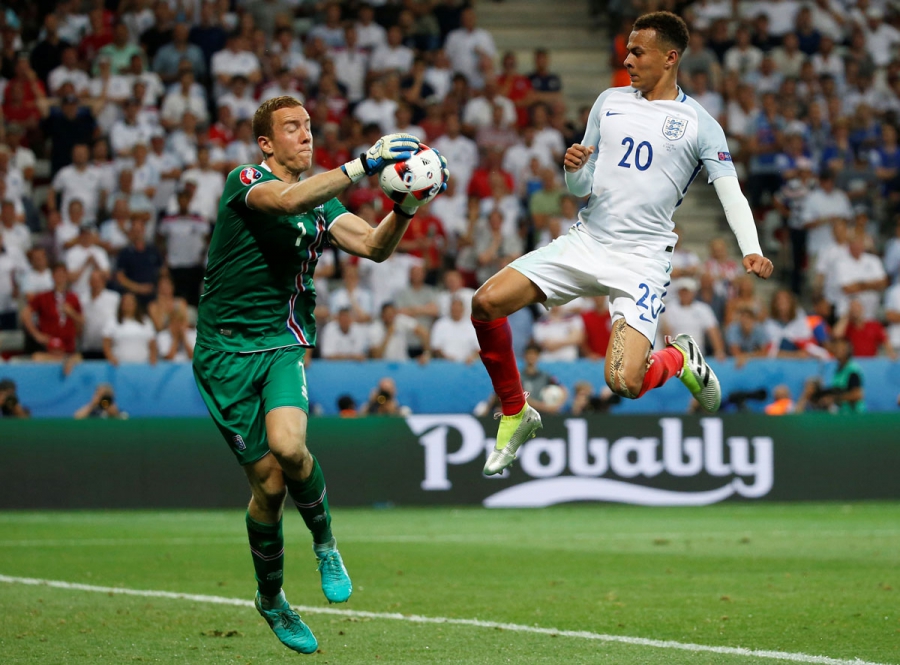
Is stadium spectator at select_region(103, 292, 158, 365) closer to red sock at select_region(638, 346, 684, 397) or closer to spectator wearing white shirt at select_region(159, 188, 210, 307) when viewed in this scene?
spectator wearing white shirt at select_region(159, 188, 210, 307)

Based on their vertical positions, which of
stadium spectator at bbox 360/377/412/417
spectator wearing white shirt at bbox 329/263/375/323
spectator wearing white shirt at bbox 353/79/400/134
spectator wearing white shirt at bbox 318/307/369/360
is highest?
spectator wearing white shirt at bbox 353/79/400/134

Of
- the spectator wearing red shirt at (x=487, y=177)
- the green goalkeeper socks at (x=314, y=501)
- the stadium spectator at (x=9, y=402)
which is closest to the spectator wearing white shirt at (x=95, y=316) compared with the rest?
the stadium spectator at (x=9, y=402)

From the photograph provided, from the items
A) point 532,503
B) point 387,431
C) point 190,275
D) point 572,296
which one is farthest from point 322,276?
point 572,296

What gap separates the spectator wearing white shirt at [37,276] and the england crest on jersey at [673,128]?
11.0 metres

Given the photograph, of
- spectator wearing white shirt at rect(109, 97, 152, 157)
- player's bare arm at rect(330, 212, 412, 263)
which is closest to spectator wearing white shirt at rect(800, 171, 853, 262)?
spectator wearing white shirt at rect(109, 97, 152, 157)

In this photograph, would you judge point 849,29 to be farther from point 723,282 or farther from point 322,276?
point 322,276

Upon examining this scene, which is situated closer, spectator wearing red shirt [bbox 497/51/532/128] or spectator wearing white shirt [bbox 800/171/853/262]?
spectator wearing white shirt [bbox 800/171/853/262]

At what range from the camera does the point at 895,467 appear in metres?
15.7

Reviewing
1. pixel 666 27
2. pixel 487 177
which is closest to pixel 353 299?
pixel 487 177

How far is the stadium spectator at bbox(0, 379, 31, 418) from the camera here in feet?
49.2

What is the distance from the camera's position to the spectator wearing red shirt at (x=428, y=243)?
17.9 m

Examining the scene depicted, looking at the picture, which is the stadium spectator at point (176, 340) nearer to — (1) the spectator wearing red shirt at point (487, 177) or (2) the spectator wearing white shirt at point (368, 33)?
A: (1) the spectator wearing red shirt at point (487, 177)

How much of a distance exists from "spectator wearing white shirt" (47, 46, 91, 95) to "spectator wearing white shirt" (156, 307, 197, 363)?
480cm

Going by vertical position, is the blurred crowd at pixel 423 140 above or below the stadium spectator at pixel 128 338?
above
